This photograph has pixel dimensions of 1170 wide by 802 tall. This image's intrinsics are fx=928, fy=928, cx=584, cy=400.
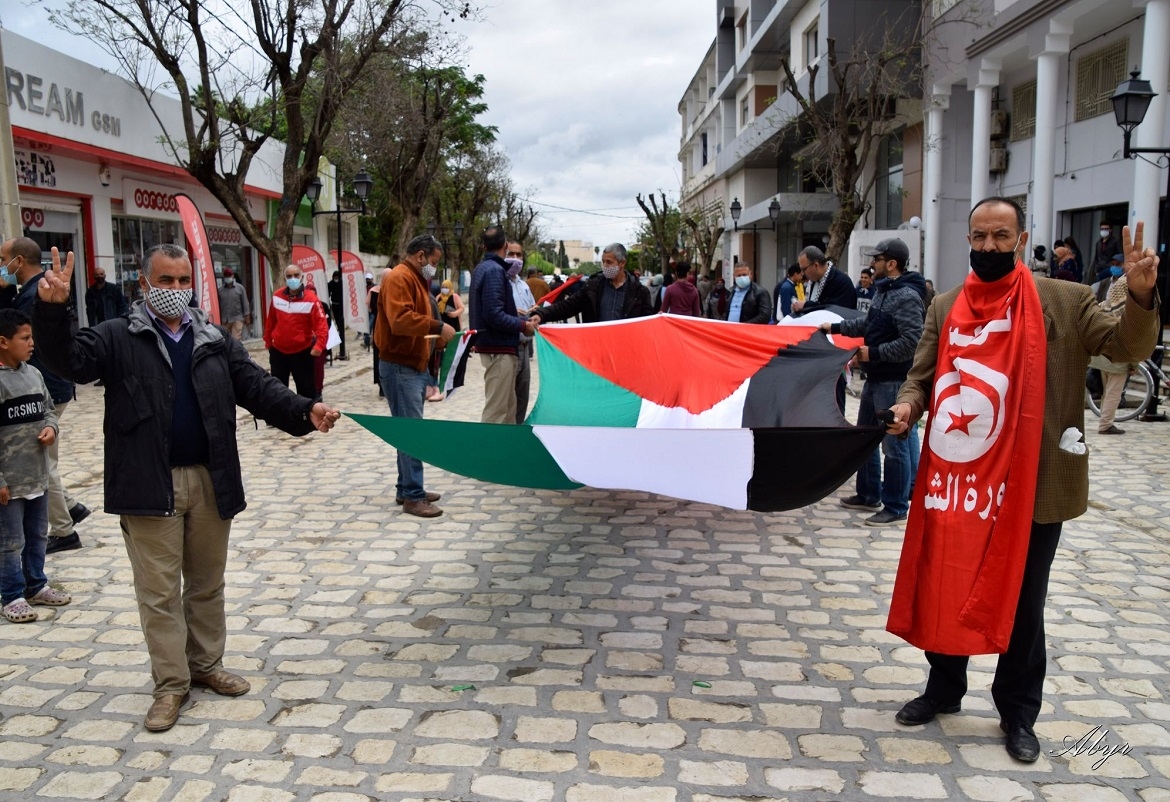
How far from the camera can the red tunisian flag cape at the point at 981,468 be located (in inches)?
133

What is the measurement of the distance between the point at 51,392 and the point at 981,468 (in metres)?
5.76

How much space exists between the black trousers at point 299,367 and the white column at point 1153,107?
12.4 m

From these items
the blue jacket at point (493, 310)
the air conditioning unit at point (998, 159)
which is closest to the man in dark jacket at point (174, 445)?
the blue jacket at point (493, 310)

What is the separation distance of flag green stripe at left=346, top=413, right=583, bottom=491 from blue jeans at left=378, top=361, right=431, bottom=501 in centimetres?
224

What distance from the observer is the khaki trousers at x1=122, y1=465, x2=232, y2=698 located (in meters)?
3.80

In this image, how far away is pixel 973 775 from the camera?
339 cm

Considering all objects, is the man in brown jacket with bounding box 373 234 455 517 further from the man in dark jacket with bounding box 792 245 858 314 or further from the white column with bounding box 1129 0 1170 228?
the white column with bounding box 1129 0 1170 228

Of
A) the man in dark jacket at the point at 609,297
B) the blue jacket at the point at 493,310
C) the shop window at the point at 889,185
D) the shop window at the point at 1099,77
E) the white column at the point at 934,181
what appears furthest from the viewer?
the shop window at the point at 889,185

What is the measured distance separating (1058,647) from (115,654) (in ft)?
15.3

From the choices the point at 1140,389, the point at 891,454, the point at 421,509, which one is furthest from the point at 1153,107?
the point at 421,509

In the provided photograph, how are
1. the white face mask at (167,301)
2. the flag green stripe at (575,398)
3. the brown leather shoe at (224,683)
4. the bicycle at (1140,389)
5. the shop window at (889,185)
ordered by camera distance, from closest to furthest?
the white face mask at (167,301) < the brown leather shoe at (224,683) < the flag green stripe at (575,398) < the bicycle at (1140,389) < the shop window at (889,185)

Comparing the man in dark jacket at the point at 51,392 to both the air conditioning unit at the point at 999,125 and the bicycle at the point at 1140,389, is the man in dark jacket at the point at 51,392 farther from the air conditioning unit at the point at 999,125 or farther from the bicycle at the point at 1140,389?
the air conditioning unit at the point at 999,125

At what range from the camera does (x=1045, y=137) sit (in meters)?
17.3

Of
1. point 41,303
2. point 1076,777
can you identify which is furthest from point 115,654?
point 1076,777
